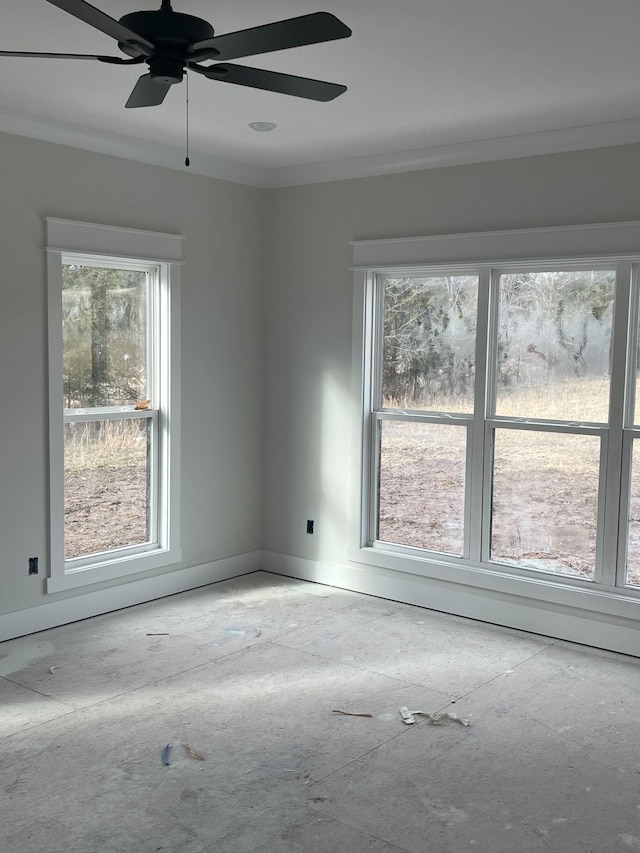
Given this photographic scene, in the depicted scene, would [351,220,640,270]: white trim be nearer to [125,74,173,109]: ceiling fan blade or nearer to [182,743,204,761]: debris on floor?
[125,74,173,109]: ceiling fan blade

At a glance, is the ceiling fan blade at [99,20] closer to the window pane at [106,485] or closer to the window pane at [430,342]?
the window pane at [106,485]

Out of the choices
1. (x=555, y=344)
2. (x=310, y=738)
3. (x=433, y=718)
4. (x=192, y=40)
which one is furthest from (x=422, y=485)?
(x=192, y=40)

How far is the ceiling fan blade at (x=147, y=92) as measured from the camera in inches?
108

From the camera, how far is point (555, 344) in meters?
4.64

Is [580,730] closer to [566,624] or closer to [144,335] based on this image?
[566,624]

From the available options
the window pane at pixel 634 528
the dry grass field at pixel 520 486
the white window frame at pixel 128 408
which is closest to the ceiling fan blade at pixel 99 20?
the white window frame at pixel 128 408

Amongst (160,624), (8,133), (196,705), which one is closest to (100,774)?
(196,705)

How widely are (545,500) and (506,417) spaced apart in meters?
0.53

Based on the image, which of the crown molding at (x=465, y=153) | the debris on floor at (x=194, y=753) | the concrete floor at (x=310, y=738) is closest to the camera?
the concrete floor at (x=310, y=738)

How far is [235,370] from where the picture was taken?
5.68 metres

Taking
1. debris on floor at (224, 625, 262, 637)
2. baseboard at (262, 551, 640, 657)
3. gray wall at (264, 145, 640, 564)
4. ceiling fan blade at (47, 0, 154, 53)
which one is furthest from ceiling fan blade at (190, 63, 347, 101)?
baseboard at (262, 551, 640, 657)

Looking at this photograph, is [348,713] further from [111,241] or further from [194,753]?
[111,241]

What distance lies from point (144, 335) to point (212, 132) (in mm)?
1288

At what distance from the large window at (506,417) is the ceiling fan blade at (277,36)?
8.19 feet
